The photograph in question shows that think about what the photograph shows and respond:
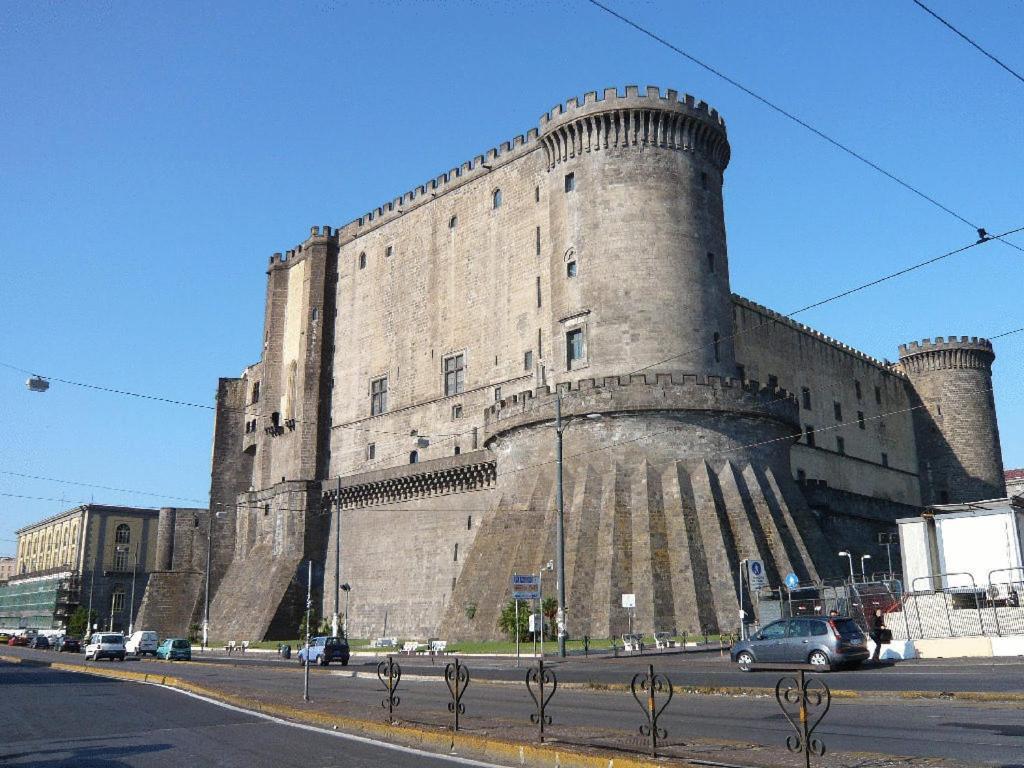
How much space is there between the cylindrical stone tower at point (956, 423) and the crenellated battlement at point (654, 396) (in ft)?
122

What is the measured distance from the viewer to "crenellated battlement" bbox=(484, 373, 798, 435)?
3928 centimetres

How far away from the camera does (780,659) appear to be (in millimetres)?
22062

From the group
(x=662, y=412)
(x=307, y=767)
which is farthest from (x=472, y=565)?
(x=307, y=767)

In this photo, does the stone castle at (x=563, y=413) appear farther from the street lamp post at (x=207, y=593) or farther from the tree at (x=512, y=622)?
the tree at (x=512, y=622)

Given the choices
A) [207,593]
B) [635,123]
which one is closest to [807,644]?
[635,123]

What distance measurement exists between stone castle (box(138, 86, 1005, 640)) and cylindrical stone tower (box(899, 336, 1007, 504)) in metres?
0.17

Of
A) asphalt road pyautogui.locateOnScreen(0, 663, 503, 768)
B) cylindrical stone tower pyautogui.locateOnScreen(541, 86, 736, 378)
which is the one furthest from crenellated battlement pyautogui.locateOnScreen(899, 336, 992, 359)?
asphalt road pyautogui.locateOnScreen(0, 663, 503, 768)

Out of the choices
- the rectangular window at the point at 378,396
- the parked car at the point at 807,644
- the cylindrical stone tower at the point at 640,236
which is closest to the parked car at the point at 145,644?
the rectangular window at the point at 378,396

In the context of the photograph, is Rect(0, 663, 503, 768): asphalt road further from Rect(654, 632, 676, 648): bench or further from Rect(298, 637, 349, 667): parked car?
Rect(654, 632, 676, 648): bench

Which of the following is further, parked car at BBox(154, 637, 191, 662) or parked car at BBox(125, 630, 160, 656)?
parked car at BBox(125, 630, 160, 656)

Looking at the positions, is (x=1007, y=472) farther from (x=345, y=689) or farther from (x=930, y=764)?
(x=930, y=764)

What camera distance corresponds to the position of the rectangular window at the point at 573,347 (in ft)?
141

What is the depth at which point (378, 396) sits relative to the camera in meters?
57.5

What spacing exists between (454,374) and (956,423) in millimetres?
42324
